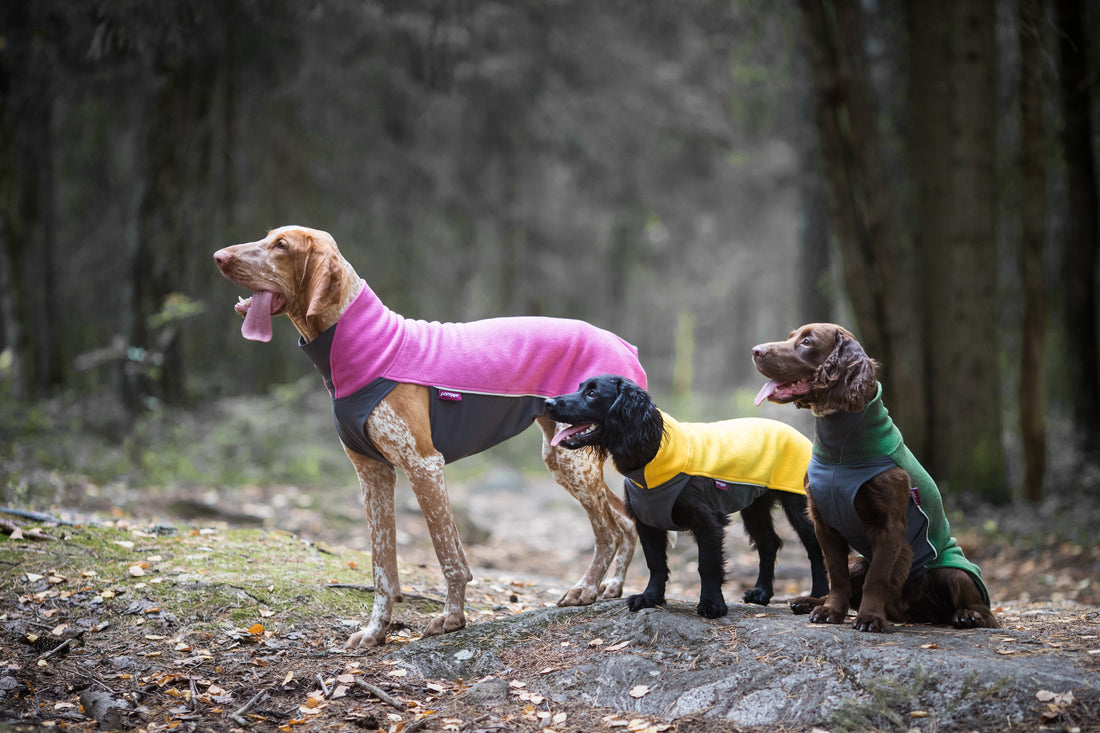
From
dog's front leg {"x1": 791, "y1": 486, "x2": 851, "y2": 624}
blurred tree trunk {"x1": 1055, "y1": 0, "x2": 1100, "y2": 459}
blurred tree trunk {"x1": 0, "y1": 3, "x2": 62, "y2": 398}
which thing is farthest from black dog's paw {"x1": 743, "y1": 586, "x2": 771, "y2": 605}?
blurred tree trunk {"x1": 0, "y1": 3, "x2": 62, "y2": 398}

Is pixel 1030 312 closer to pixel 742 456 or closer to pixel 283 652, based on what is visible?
pixel 742 456

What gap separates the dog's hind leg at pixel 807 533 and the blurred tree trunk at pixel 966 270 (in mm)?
5352

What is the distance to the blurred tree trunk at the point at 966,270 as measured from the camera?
9.48 m

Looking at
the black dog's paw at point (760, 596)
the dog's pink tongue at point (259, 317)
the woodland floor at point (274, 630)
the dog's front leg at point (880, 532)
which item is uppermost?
the dog's pink tongue at point (259, 317)

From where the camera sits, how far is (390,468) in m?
5.05

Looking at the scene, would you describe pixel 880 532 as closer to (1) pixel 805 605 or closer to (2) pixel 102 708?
(1) pixel 805 605

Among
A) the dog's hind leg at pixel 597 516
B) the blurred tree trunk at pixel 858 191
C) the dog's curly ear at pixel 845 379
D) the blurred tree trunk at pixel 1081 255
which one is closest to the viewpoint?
the dog's curly ear at pixel 845 379

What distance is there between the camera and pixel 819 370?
4.12 metres

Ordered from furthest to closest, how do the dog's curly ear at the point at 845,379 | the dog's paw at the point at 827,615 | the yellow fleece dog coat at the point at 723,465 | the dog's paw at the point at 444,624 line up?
the dog's paw at the point at 444,624, the yellow fleece dog coat at the point at 723,465, the dog's paw at the point at 827,615, the dog's curly ear at the point at 845,379

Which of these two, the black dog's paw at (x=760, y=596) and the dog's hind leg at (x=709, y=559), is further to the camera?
the black dog's paw at (x=760, y=596)

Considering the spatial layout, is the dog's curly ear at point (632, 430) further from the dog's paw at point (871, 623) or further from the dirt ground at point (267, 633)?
the dog's paw at point (871, 623)

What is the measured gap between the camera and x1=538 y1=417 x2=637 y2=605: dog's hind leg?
5.19m

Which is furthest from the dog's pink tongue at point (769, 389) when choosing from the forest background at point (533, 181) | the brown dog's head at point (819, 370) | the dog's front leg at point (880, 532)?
the forest background at point (533, 181)

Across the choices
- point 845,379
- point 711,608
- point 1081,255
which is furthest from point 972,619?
point 1081,255
